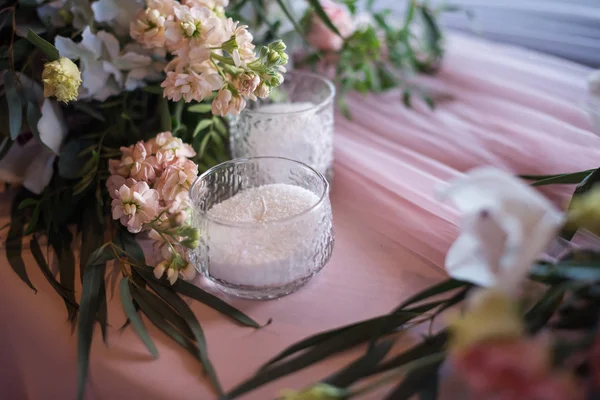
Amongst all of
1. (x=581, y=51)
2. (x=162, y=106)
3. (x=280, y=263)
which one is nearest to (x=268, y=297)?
(x=280, y=263)

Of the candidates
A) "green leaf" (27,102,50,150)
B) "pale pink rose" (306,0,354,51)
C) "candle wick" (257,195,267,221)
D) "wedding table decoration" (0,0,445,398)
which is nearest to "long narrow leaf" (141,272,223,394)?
"wedding table decoration" (0,0,445,398)

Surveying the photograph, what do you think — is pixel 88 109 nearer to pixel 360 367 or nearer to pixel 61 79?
pixel 61 79

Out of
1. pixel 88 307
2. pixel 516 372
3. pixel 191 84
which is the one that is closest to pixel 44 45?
pixel 191 84

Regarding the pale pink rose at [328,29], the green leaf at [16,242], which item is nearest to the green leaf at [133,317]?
the green leaf at [16,242]

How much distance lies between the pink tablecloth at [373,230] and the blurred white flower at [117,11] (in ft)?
0.97

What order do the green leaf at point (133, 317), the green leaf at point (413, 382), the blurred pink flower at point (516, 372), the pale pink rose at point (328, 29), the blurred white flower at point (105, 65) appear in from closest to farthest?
the blurred pink flower at point (516, 372) → the green leaf at point (413, 382) → the green leaf at point (133, 317) → the blurred white flower at point (105, 65) → the pale pink rose at point (328, 29)

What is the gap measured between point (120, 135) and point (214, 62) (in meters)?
0.16

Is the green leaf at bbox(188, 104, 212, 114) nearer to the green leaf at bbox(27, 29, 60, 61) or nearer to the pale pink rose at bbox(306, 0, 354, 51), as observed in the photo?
the green leaf at bbox(27, 29, 60, 61)

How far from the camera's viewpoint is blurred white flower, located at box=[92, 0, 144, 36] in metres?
0.62

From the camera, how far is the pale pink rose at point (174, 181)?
56 centimetres

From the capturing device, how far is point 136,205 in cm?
54

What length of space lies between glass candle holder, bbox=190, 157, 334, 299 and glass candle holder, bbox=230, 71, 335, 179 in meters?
0.07

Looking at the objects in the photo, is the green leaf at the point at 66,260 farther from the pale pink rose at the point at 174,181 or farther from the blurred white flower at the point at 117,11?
the blurred white flower at the point at 117,11

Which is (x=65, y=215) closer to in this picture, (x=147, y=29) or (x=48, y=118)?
(x=48, y=118)
